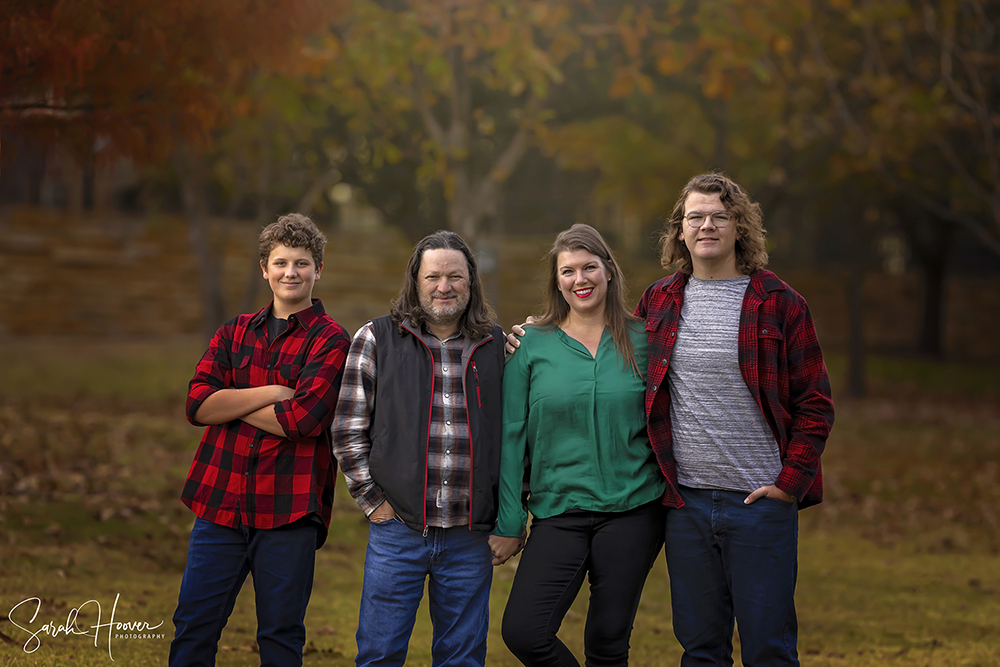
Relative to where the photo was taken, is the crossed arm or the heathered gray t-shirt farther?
the crossed arm

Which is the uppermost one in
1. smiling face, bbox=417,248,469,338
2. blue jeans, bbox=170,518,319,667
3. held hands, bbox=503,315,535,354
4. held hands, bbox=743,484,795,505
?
smiling face, bbox=417,248,469,338

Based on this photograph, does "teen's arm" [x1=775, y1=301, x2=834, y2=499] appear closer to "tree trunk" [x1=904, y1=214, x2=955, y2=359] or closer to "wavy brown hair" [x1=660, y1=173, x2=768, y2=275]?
"wavy brown hair" [x1=660, y1=173, x2=768, y2=275]

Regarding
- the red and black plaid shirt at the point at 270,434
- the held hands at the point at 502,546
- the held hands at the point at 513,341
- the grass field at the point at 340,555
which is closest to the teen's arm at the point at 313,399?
the red and black plaid shirt at the point at 270,434

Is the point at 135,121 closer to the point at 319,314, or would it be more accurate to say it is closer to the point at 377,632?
the point at 319,314

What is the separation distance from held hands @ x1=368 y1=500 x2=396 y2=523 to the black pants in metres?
0.56

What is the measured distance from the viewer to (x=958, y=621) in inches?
233

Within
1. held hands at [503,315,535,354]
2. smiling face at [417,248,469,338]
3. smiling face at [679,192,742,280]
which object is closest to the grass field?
held hands at [503,315,535,354]

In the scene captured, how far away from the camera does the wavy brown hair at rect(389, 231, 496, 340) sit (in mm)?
3582

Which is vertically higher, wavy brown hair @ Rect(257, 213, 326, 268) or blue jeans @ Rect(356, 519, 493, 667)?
wavy brown hair @ Rect(257, 213, 326, 268)

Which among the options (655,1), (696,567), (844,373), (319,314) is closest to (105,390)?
(655,1)

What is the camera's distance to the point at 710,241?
3.48 metres

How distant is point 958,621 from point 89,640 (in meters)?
5.39

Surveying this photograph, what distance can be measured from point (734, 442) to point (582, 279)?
87cm

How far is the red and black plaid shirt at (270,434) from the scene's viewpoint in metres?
3.48
